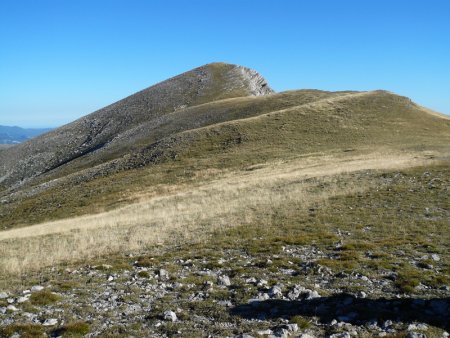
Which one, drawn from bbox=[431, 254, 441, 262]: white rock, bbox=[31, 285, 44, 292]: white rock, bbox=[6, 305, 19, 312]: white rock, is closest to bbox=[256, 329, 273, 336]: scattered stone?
bbox=[6, 305, 19, 312]: white rock

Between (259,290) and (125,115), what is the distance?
5430 inches

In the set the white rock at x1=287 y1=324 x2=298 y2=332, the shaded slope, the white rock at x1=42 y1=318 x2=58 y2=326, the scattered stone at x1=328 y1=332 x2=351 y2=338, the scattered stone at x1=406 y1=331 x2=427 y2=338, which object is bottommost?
the scattered stone at x1=406 y1=331 x2=427 y2=338

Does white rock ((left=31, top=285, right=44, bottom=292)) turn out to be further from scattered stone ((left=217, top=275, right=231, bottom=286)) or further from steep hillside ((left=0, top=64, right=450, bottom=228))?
steep hillside ((left=0, top=64, right=450, bottom=228))

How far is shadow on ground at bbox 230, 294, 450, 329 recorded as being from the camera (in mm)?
10570

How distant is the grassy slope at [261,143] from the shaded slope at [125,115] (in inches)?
1819

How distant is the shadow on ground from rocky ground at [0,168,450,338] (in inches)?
1.1

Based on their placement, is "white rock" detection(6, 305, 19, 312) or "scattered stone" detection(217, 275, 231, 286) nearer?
"white rock" detection(6, 305, 19, 312)

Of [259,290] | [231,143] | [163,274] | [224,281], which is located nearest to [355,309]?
[259,290]

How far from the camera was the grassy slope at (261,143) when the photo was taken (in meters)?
57.6

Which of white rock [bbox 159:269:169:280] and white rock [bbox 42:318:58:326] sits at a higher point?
white rock [bbox 42:318:58:326]

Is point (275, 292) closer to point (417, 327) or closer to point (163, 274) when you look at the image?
point (417, 327)

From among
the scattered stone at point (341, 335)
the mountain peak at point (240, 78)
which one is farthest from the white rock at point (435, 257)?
the mountain peak at point (240, 78)

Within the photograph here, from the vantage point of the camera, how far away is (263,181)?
4156 cm

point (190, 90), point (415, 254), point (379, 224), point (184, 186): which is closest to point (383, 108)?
point (184, 186)
